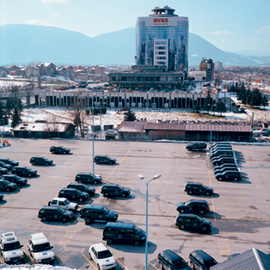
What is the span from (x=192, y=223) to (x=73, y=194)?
12.3 metres

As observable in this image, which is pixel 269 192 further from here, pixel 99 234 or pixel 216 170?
pixel 99 234

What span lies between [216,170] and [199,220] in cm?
1527

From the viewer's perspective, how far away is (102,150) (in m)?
54.7

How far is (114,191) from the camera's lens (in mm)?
35875

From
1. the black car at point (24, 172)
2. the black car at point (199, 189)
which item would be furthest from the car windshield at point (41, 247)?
the black car at point (24, 172)

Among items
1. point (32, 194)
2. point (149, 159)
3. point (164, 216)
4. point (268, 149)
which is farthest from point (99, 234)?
point (268, 149)

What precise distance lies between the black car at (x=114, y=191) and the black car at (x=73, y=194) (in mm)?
1984

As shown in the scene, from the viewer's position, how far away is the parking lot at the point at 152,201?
85.5ft

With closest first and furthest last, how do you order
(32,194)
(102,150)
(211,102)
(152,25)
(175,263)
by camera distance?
(175,263) < (32,194) < (102,150) < (211,102) < (152,25)

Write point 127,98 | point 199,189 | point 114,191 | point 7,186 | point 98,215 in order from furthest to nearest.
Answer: point 127,98 < point 7,186 < point 199,189 < point 114,191 < point 98,215

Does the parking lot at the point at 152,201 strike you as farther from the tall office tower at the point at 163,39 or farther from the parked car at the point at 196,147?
the tall office tower at the point at 163,39

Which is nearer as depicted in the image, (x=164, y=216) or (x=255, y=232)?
(x=255, y=232)

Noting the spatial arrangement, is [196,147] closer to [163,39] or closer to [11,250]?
[11,250]

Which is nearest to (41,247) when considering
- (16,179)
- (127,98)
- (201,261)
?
(201,261)
